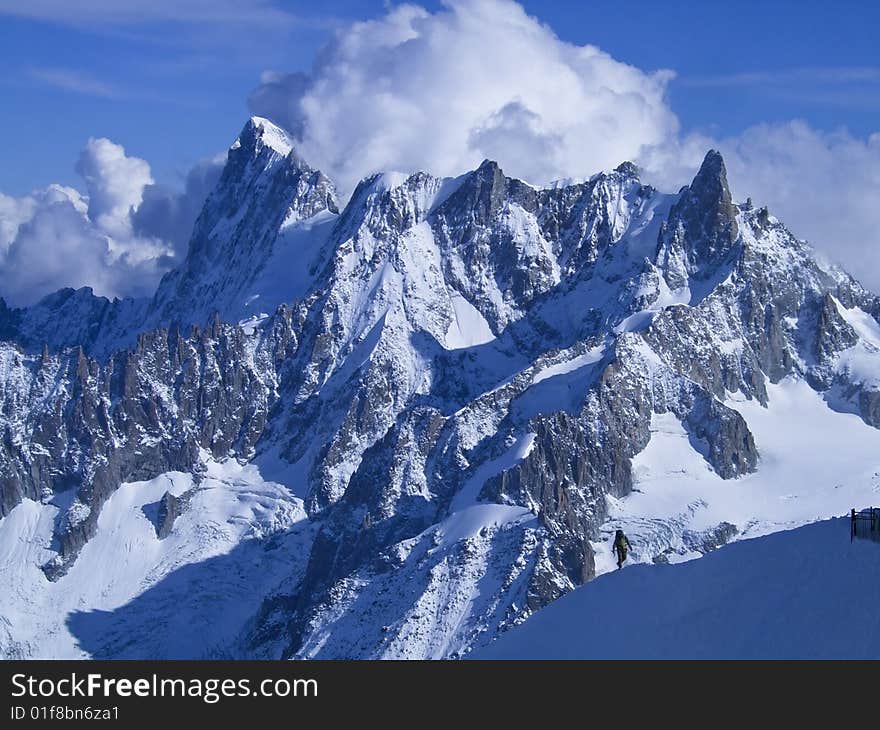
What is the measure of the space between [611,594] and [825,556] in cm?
1470

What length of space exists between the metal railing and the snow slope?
60 centimetres

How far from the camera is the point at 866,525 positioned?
3853 inches

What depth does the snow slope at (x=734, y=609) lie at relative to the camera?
89.2 m

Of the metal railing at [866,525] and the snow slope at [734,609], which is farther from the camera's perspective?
the metal railing at [866,525]

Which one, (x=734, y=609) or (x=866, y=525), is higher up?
(x=866, y=525)

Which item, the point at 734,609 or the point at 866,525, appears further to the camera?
the point at 866,525

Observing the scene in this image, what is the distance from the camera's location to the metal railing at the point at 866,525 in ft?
315

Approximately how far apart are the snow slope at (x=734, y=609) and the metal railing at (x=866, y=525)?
0.60 metres

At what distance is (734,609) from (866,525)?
954cm
